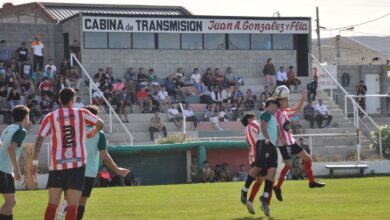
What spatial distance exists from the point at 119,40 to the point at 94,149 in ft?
96.4

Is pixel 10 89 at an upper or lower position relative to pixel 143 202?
upper

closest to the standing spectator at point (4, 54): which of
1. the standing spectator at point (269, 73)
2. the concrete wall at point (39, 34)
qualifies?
the concrete wall at point (39, 34)

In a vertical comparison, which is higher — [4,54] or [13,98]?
[4,54]

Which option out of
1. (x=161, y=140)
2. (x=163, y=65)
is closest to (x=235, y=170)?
(x=161, y=140)

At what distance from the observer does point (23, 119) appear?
590 inches

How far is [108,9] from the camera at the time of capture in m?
53.2

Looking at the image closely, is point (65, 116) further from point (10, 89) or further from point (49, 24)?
point (49, 24)

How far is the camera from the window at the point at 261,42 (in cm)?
4878

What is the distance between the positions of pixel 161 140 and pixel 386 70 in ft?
78.1

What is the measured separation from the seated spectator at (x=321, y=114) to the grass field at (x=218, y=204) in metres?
16.1

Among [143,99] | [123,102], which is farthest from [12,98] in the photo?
[143,99]

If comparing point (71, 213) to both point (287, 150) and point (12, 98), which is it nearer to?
point (287, 150)

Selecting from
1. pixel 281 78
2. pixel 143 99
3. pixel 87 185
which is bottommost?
pixel 87 185

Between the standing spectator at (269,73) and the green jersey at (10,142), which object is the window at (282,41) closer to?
the standing spectator at (269,73)
